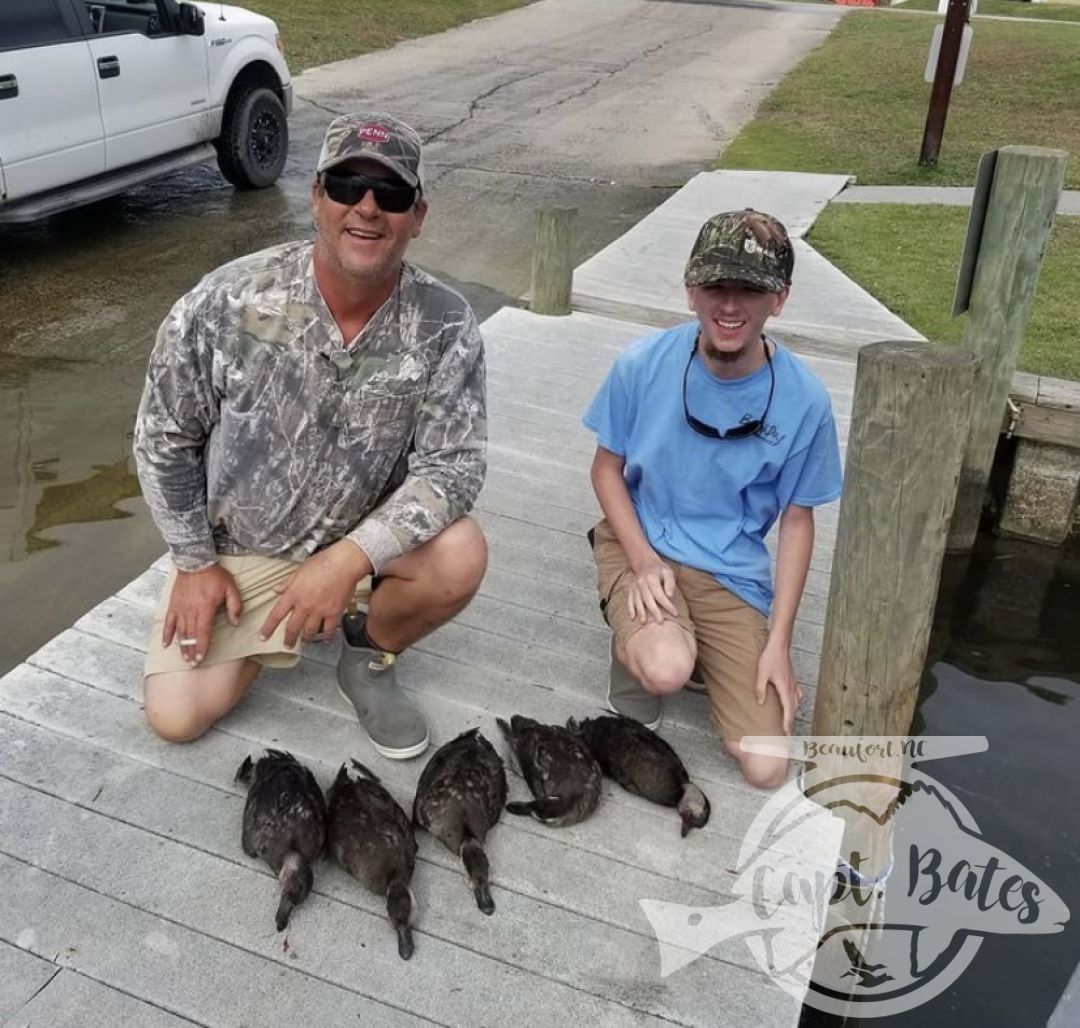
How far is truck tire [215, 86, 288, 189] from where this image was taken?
388 inches

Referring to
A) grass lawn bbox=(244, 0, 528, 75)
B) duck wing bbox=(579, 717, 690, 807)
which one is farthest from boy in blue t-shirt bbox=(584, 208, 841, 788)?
grass lawn bbox=(244, 0, 528, 75)

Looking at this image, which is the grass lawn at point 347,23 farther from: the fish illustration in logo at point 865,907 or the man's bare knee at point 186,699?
the fish illustration in logo at point 865,907

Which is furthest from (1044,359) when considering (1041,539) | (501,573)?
(501,573)

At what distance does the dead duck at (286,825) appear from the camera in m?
2.75

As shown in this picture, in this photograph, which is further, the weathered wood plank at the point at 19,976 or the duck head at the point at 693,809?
the duck head at the point at 693,809

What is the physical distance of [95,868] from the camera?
2.82 meters

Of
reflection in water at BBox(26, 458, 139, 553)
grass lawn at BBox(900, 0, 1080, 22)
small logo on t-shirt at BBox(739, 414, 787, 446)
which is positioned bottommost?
grass lawn at BBox(900, 0, 1080, 22)

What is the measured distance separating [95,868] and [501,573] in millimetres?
1923

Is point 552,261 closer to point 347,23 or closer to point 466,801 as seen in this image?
point 466,801

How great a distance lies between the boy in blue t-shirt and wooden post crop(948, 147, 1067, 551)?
1.80 meters

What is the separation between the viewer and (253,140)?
10055 millimetres

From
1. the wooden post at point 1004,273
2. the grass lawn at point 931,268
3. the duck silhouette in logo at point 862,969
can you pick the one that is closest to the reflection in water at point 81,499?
the duck silhouette in logo at point 862,969

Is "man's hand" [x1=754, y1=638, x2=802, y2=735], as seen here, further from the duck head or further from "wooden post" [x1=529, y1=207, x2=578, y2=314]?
"wooden post" [x1=529, y1=207, x2=578, y2=314]

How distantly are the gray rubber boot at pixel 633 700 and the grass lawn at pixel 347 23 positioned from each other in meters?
15.8
